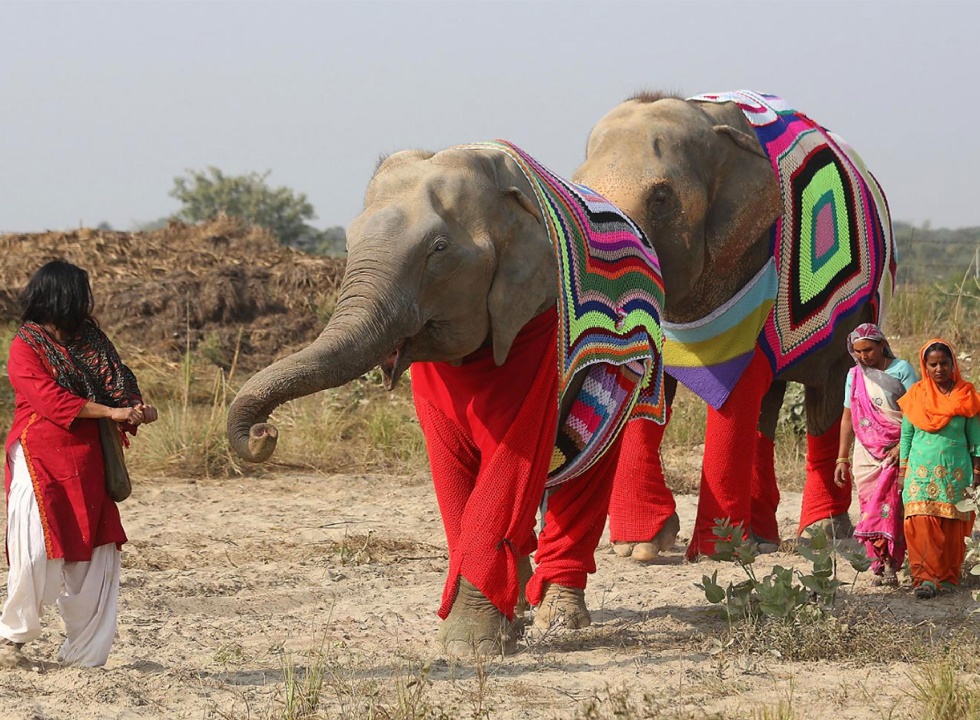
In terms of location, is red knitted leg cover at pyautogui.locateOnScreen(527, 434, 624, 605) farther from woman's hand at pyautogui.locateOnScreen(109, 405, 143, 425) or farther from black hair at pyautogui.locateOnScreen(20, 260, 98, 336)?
black hair at pyautogui.locateOnScreen(20, 260, 98, 336)

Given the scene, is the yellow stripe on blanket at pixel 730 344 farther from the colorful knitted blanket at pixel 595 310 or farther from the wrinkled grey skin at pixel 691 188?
the colorful knitted blanket at pixel 595 310

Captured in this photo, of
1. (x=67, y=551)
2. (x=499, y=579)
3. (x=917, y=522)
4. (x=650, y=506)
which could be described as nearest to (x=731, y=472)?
(x=650, y=506)

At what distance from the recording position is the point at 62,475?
A: 5453 mm

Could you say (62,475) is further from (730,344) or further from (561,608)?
(730,344)

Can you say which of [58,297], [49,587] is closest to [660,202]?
[58,297]

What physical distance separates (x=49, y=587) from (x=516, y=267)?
2.11 metres

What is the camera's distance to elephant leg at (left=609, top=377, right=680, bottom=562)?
26.6ft

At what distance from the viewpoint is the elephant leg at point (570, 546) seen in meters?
6.36

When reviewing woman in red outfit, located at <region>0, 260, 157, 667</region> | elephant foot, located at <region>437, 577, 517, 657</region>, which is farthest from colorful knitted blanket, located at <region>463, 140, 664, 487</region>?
woman in red outfit, located at <region>0, 260, 157, 667</region>

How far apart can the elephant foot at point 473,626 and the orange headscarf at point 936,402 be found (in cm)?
249

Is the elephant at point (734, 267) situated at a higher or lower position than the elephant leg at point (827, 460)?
higher

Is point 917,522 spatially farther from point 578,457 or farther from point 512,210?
point 512,210

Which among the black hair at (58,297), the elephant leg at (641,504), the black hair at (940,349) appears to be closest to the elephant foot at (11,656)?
the black hair at (58,297)

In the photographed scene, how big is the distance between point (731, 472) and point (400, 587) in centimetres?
188
